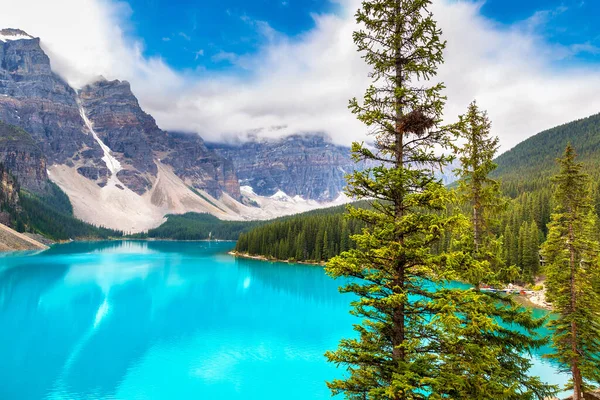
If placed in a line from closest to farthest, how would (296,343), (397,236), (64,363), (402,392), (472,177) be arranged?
(402,392), (397,236), (472,177), (64,363), (296,343)

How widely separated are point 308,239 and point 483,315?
88.0 meters

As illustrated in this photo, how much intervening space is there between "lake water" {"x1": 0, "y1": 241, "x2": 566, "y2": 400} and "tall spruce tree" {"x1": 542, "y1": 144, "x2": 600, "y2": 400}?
10.9 meters

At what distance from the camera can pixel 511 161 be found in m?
161

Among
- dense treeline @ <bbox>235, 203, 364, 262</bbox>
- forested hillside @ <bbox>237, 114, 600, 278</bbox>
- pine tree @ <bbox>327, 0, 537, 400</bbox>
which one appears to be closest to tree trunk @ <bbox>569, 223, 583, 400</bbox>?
forested hillside @ <bbox>237, 114, 600, 278</bbox>

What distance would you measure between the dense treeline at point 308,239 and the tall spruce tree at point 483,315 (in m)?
72.3

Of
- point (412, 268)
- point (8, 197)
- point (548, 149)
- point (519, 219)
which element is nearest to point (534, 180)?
point (519, 219)

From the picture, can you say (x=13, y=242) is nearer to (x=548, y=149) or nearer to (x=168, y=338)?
(x=168, y=338)

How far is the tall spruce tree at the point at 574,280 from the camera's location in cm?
1565

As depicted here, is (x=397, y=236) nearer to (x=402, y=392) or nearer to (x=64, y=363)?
(x=402, y=392)

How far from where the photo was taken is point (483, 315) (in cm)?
800

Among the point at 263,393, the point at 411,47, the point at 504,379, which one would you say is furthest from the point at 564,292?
the point at 263,393

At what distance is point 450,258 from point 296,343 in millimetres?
25742

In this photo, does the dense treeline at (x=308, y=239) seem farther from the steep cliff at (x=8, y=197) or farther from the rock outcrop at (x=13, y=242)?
the steep cliff at (x=8, y=197)

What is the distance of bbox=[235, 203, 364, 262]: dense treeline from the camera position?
90.4 meters
